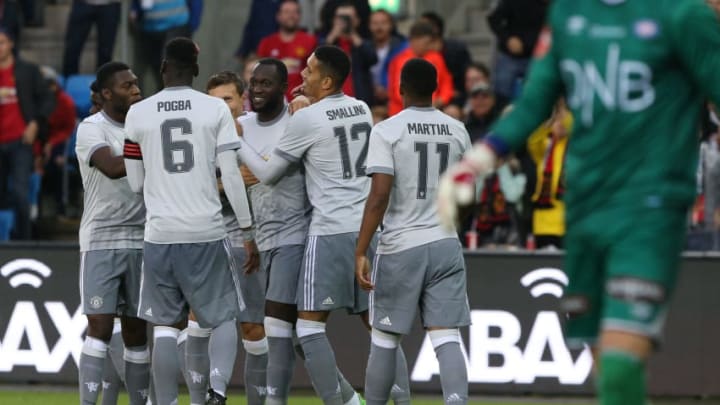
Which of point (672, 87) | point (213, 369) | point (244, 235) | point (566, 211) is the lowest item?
point (213, 369)

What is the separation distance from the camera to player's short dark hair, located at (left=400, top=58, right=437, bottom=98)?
8625 millimetres

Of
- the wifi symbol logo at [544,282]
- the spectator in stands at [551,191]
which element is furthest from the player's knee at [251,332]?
the spectator in stands at [551,191]

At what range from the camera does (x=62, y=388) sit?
39.8 feet

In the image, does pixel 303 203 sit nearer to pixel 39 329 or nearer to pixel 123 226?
pixel 123 226

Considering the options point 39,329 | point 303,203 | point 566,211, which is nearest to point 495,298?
point 303,203

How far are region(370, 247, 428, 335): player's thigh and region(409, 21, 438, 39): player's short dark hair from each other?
6462mm

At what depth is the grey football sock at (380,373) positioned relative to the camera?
877 cm

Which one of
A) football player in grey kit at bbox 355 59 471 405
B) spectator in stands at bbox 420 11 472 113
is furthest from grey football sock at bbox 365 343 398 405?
spectator in stands at bbox 420 11 472 113

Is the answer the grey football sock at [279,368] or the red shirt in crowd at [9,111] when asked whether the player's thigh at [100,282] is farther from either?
the red shirt in crowd at [9,111]

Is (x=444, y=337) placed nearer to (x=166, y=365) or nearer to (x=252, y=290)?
(x=166, y=365)

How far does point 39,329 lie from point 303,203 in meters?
3.56

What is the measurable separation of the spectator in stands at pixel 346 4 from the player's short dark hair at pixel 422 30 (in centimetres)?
128

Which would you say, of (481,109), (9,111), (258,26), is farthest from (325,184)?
(258,26)

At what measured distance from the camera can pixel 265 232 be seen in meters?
9.68
